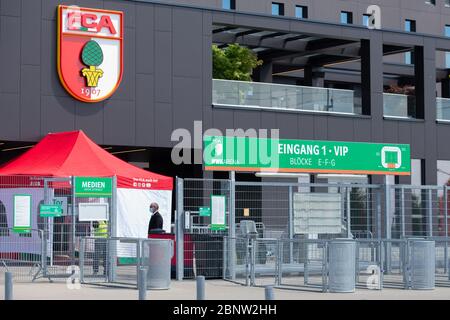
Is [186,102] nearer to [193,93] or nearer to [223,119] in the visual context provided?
[193,93]

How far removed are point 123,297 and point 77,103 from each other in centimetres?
1306

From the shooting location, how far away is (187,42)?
3198 centimetres

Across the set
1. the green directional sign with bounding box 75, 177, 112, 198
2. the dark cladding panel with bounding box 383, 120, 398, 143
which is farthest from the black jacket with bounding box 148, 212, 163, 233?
the dark cladding panel with bounding box 383, 120, 398, 143

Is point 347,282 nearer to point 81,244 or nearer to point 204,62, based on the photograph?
point 81,244

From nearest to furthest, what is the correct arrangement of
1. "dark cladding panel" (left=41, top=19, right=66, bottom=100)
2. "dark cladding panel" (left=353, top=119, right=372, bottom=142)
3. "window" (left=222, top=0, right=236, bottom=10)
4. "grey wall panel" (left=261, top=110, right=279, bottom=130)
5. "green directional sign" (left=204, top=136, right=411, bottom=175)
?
"green directional sign" (left=204, top=136, right=411, bottom=175) → "dark cladding panel" (left=41, top=19, right=66, bottom=100) → "grey wall panel" (left=261, top=110, right=279, bottom=130) → "dark cladding panel" (left=353, top=119, right=372, bottom=142) → "window" (left=222, top=0, right=236, bottom=10)

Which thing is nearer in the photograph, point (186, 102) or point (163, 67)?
point (163, 67)

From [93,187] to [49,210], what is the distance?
137cm

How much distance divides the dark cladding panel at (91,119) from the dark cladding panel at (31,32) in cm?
196

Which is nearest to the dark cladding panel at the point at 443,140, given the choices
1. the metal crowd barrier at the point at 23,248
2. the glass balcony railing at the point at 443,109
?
the glass balcony railing at the point at 443,109

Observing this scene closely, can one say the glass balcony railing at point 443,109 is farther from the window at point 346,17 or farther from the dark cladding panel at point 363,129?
the window at point 346,17

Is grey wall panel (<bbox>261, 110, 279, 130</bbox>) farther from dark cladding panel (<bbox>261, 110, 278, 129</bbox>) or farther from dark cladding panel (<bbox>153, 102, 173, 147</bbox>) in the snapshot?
dark cladding panel (<bbox>153, 102, 173, 147</bbox>)

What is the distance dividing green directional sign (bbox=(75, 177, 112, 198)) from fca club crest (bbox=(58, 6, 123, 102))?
800 cm

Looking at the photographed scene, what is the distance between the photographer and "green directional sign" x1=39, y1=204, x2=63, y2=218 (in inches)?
833

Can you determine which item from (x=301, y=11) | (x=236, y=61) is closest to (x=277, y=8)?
(x=301, y=11)
